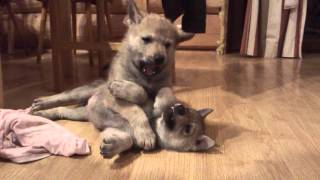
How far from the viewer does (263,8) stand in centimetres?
392

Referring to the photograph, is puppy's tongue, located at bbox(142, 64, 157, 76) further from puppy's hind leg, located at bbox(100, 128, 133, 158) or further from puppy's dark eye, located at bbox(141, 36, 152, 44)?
puppy's hind leg, located at bbox(100, 128, 133, 158)

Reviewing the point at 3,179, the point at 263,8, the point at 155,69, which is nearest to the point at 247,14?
the point at 263,8

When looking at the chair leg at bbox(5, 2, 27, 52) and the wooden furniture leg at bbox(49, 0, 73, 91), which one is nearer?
the wooden furniture leg at bbox(49, 0, 73, 91)

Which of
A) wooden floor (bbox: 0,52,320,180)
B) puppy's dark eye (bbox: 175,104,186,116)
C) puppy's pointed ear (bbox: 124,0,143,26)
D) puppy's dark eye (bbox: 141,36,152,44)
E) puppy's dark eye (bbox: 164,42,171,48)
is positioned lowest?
wooden floor (bbox: 0,52,320,180)

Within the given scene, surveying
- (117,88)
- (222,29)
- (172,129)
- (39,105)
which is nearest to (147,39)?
(117,88)

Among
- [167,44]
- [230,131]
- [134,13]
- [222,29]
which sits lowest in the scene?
[230,131]

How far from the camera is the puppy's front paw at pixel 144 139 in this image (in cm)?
145

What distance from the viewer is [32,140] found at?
148cm

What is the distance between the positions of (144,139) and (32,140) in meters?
0.38

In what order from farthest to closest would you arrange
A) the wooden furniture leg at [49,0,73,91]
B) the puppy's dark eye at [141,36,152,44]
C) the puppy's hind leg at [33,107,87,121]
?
the wooden furniture leg at [49,0,73,91] → the puppy's hind leg at [33,107,87,121] → the puppy's dark eye at [141,36,152,44]

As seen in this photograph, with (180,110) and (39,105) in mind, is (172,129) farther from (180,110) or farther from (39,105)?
(39,105)

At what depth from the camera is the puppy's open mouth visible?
158 centimetres

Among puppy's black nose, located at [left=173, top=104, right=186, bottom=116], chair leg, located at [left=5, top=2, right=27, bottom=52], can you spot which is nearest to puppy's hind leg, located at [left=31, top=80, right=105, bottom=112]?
puppy's black nose, located at [left=173, top=104, right=186, bottom=116]

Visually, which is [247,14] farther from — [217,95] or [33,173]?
[33,173]
